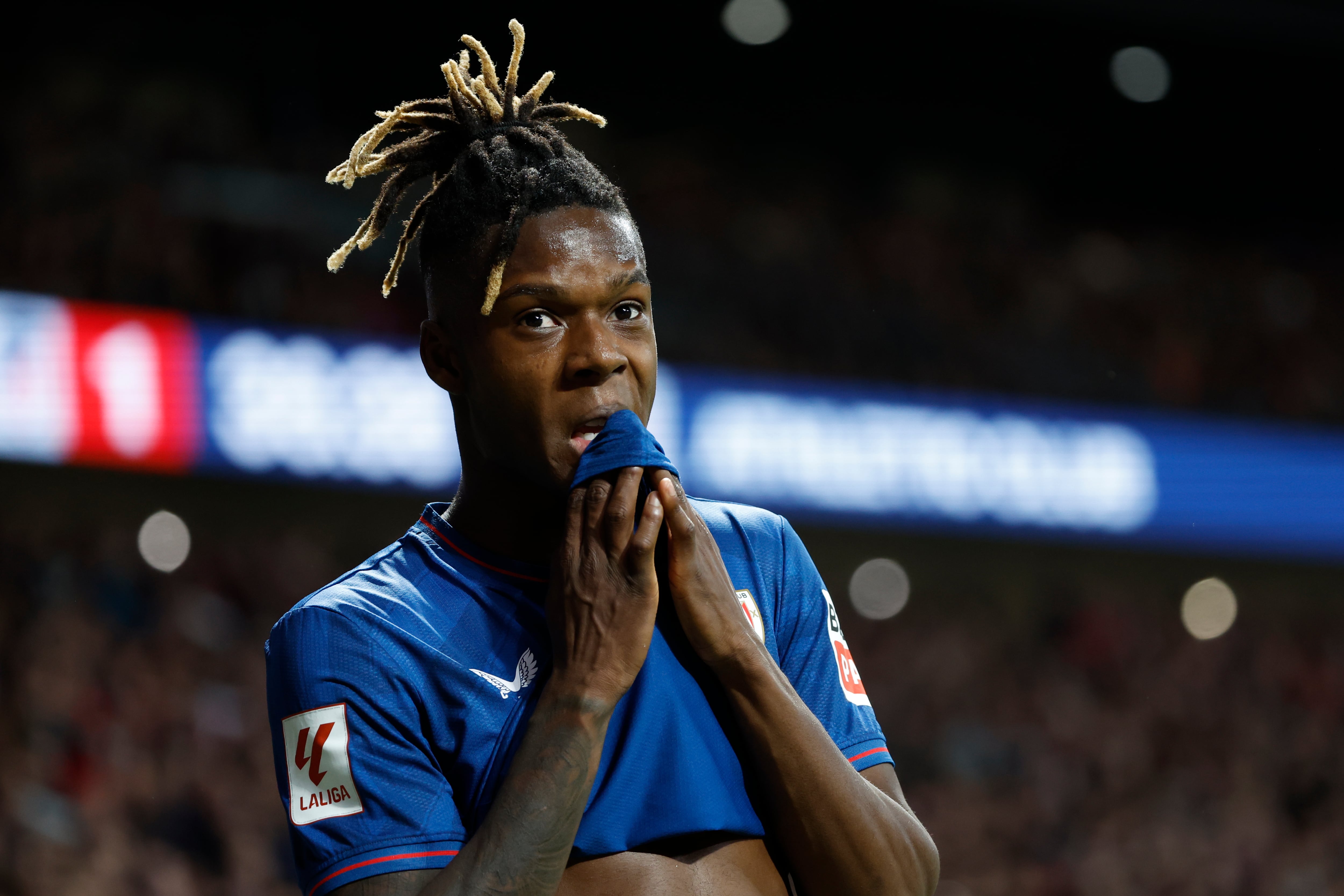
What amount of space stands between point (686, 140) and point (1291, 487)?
17.1 feet

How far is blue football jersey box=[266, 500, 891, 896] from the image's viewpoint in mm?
1569

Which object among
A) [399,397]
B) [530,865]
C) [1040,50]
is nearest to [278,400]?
[399,397]

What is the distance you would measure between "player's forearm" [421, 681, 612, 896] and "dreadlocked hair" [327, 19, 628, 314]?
21.2 inches

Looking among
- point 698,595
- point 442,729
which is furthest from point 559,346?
point 442,729

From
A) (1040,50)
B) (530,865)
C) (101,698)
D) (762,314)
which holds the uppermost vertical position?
(1040,50)

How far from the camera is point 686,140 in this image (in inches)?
397

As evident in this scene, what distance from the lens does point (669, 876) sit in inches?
61.1

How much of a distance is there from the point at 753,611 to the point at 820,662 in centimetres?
14

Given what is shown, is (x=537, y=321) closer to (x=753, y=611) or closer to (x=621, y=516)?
(x=621, y=516)

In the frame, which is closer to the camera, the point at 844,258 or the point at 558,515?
the point at 558,515

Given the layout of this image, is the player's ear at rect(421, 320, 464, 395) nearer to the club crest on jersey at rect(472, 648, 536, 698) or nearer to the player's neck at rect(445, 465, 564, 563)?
the player's neck at rect(445, 465, 564, 563)

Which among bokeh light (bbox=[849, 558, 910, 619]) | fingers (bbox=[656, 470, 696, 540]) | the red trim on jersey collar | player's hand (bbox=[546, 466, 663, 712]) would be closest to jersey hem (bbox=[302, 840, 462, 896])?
player's hand (bbox=[546, 466, 663, 712])

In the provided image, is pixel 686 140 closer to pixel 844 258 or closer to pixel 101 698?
pixel 844 258

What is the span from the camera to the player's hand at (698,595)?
62.7 inches
